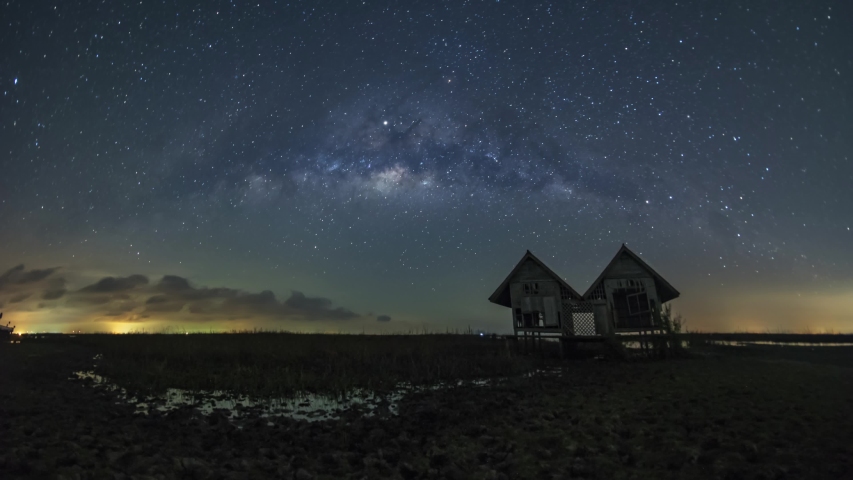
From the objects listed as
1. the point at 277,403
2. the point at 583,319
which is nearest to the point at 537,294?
the point at 583,319

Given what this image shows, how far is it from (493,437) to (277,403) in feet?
22.7

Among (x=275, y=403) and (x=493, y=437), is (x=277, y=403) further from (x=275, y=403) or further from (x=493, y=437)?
(x=493, y=437)

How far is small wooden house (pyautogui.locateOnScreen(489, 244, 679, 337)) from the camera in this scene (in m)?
24.8

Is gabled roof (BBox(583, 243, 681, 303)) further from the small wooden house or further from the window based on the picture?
the window

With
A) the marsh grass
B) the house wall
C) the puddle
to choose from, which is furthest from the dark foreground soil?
the house wall

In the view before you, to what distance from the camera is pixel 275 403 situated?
11.8 m

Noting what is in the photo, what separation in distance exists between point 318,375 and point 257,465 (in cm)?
973

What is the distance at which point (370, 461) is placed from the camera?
6.57m

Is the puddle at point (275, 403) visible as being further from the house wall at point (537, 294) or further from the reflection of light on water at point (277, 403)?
the house wall at point (537, 294)

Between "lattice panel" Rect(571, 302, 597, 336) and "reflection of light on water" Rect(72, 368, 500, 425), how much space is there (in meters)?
13.3

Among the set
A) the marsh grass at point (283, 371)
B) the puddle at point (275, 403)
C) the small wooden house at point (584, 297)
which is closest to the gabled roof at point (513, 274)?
the small wooden house at point (584, 297)

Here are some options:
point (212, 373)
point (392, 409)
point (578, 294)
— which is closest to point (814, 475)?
point (392, 409)

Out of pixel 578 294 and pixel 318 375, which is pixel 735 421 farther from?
pixel 578 294

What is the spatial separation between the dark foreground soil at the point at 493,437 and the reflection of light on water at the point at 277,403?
0.67m
